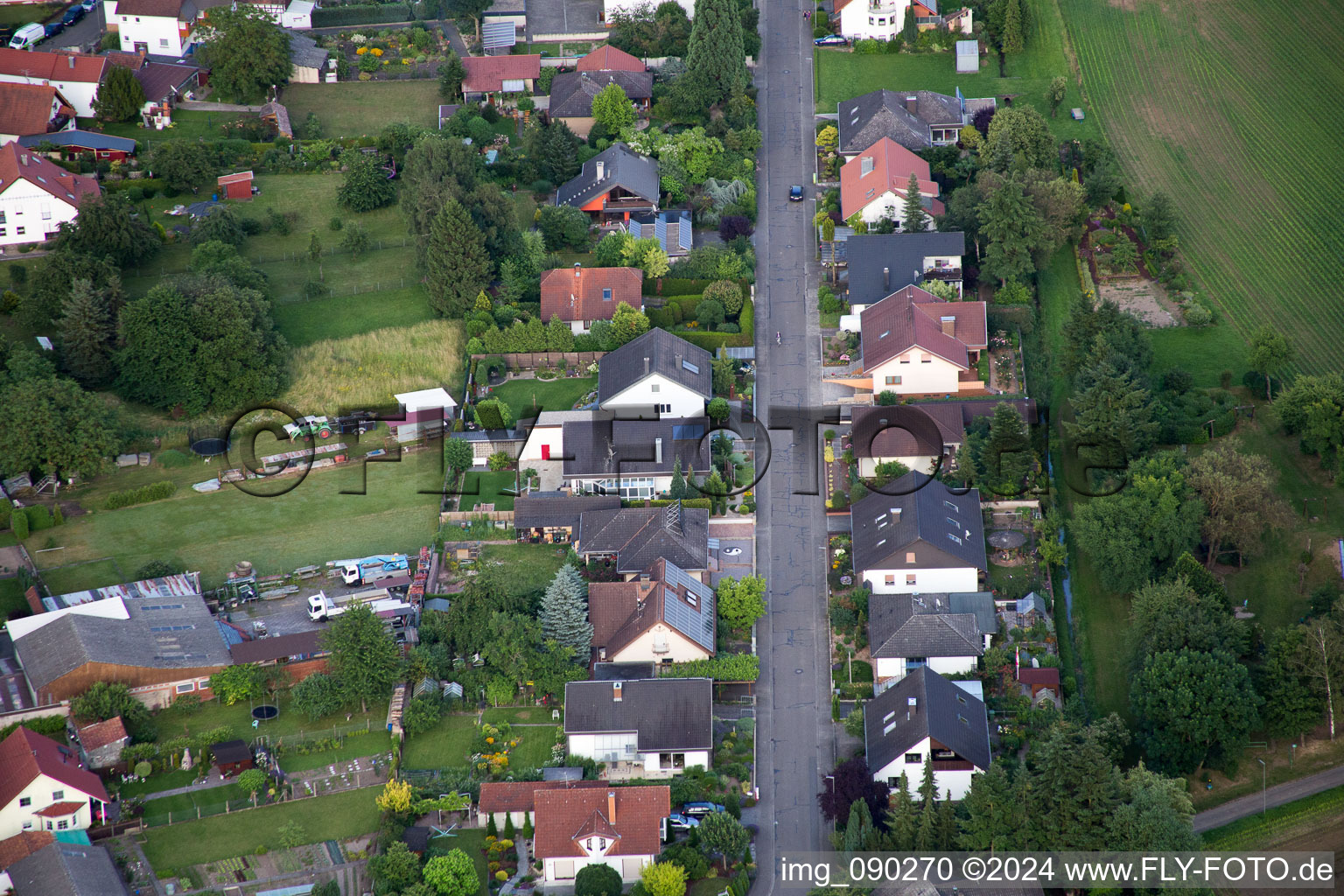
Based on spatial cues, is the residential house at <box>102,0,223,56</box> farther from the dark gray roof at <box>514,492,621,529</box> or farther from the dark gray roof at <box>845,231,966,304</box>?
the dark gray roof at <box>514,492,621,529</box>

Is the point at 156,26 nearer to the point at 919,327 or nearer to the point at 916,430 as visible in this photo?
the point at 919,327

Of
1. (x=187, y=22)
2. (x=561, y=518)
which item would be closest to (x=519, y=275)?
(x=561, y=518)

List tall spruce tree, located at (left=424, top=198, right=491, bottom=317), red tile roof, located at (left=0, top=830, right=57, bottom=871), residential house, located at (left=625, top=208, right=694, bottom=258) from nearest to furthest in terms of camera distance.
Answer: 1. red tile roof, located at (left=0, top=830, right=57, bottom=871)
2. tall spruce tree, located at (left=424, top=198, right=491, bottom=317)
3. residential house, located at (left=625, top=208, right=694, bottom=258)

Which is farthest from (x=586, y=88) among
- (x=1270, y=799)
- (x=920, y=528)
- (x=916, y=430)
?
(x=1270, y=799)

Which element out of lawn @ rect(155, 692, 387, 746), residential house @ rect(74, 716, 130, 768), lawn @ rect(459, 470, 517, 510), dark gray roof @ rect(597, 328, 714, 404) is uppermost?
dark gray roof @ rect(597, 328, 714, 404)

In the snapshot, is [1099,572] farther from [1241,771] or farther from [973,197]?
[973,197]

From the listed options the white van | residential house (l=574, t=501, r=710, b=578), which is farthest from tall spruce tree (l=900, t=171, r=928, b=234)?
the white van
